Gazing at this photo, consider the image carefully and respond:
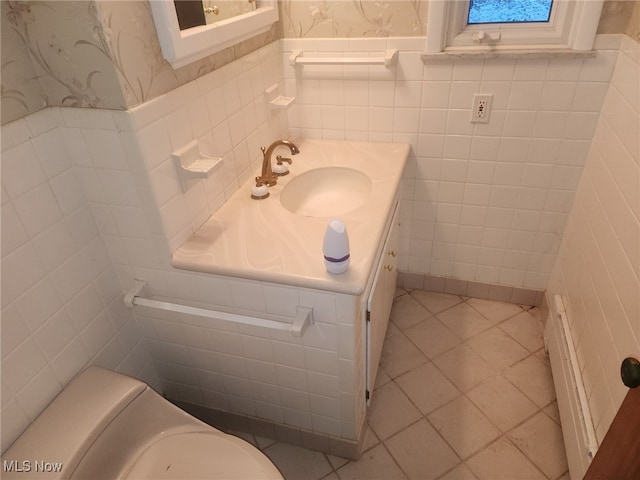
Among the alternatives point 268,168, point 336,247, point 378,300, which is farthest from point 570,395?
point 268,168

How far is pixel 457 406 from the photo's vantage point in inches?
70.0

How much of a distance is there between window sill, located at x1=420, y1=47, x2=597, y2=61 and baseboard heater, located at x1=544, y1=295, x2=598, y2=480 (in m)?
0.97

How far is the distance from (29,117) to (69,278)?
1.47 ft

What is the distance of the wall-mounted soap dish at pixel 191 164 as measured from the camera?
1.25 metres

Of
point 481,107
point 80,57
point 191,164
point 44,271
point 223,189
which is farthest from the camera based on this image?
point 481,107

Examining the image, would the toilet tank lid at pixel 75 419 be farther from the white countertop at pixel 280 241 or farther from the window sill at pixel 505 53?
the window sill at pixel 505 53

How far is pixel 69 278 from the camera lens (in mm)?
1250

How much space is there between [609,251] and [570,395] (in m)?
0.54

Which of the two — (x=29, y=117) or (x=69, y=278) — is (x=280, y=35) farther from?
(x=69, y=278)

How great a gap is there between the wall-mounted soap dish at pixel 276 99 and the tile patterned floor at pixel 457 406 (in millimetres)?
1164

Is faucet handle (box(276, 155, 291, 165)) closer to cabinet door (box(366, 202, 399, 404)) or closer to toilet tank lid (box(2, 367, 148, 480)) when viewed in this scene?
cabinet door (box(366, 202, 399, 404))

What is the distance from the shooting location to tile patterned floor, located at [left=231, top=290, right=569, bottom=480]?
62.3 inches
